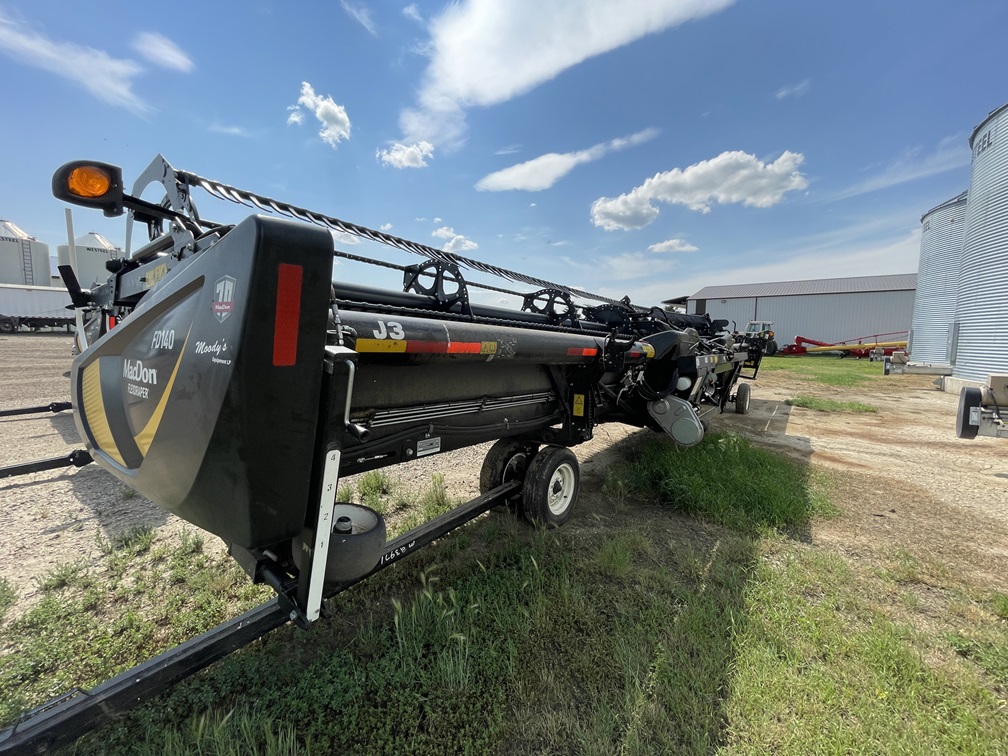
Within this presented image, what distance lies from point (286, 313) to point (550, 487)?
2496mm

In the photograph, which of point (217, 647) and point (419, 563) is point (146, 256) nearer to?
point (217, 647)

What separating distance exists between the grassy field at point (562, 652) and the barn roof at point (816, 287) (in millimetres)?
46279

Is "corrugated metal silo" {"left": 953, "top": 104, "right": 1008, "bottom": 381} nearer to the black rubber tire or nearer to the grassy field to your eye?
the black rubber tire

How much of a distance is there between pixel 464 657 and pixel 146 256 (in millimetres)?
2718

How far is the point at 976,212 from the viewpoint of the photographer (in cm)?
1209

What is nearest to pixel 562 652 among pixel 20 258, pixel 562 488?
pixel 562 488

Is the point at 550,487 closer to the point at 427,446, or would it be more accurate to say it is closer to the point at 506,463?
the point at 506,463

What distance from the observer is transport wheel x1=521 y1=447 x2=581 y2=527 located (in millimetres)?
3307

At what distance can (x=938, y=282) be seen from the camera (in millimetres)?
17516

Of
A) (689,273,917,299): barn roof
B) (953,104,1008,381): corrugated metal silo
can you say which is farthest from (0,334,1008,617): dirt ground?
(689,273,917,299): barn roof

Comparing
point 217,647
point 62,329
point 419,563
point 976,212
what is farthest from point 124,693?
point 62,329

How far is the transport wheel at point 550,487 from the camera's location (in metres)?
3.31

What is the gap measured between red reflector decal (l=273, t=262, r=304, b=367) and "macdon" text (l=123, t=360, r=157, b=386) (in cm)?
63

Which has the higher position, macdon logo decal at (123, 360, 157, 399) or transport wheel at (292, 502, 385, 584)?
macdon logo decal at (123, 360, 157, 399)
